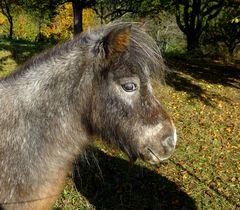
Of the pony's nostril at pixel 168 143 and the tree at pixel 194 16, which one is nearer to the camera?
the pony's nostril at pixel 168 143

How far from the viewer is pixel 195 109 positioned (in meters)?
11.2

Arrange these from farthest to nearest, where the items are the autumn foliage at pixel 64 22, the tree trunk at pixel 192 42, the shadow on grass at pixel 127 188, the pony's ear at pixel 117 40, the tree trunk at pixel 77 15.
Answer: the autumn foliage at pixel 64 22, the tree trunk at pixel 192 42, the tree trunk at pixel 77 15, the shadow on grass at pixel 127 188, the pony's ear at pixel 117 40

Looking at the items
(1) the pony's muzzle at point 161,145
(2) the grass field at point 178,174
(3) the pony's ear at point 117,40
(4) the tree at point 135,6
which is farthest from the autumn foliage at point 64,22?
(1) the pony's muzzle at point 161,145

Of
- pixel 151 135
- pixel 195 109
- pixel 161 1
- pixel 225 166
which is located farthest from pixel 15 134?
pixel 161 1

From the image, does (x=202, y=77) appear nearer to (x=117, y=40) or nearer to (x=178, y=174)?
(x=178, y=174)

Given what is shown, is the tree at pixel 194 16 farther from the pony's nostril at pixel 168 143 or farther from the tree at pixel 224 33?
the pony's nostril at pixel 168 143

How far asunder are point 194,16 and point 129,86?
19.0 meters

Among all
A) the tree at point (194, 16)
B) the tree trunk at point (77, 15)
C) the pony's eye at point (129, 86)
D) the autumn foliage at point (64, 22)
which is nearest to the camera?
the pony's eye at point (129, 86)

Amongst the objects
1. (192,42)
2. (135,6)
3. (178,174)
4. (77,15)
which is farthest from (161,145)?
(192,42)

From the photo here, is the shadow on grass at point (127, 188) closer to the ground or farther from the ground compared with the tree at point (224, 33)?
closer to the ground

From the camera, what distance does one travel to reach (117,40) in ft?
10.0

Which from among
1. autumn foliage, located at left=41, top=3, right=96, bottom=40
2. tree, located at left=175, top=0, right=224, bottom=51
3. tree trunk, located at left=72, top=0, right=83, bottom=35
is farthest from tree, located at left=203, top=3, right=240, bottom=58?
autumn foliage, located at left=41, top=3, right=96, bottom=40

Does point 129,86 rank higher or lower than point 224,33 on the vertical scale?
higher

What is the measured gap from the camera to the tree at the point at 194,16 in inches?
814
